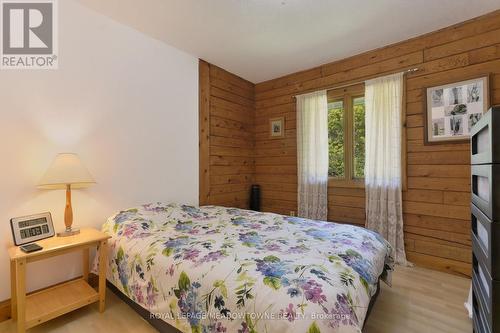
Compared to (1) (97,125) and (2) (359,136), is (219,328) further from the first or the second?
(2) (359,136)

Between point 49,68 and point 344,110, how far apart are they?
3.12 m

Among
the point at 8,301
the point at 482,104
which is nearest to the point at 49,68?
the point at 8,301

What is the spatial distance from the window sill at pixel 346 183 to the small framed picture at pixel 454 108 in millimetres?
822

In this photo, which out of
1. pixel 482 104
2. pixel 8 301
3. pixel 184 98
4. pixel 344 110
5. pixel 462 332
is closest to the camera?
pixel 462 332

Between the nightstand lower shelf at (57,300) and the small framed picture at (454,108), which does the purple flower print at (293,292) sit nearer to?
the nightstand lower shelf at (57,300)

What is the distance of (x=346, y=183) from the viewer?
320 cm

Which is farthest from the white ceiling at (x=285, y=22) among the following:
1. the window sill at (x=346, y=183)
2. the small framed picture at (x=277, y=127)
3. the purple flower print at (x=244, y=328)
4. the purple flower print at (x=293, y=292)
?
the purple flower print at (x=244, y=328)

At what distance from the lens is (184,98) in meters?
3.03

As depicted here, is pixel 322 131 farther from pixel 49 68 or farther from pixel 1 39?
pixel 1 39

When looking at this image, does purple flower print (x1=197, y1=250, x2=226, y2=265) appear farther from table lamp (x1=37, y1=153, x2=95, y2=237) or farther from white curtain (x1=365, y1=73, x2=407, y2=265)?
white curtain (x1=365, y1=73, x2=407, y2=265)

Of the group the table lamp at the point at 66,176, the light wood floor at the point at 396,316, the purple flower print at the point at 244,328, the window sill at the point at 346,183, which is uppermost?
the table lamp at the point at 66,176

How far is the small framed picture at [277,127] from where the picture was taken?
382cm

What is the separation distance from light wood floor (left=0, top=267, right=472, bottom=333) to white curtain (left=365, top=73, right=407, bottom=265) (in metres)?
0.65

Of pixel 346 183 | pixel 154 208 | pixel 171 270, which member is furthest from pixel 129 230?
pixel 346 183
